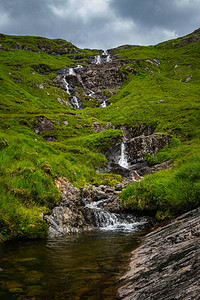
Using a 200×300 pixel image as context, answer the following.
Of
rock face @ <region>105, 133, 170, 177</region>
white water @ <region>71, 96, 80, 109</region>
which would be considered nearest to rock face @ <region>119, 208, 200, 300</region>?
rock face @ <region>105, 133, 170, 177</region>

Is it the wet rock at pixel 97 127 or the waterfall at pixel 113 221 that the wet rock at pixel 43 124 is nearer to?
the wet rock at pixel 97 127

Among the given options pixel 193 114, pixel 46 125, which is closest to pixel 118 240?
pixel 46 125

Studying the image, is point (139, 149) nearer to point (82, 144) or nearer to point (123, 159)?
point (123, 159)

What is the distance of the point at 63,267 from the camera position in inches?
207

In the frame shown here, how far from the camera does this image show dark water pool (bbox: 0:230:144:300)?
3.93m

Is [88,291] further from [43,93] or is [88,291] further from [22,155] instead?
[43,93]

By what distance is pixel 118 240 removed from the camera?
825 centimetres

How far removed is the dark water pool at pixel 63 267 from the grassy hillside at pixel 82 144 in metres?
1.39

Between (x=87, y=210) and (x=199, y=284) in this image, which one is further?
(x=87, y=210)

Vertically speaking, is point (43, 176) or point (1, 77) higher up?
point (1, 77)

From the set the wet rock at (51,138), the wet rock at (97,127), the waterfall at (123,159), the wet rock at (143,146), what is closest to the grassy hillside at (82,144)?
the wet rock at (51,138)

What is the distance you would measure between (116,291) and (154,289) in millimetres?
1173

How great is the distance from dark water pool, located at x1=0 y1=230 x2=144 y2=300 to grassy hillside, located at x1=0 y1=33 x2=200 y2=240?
1.39 metres

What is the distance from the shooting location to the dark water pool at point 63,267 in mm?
3932
